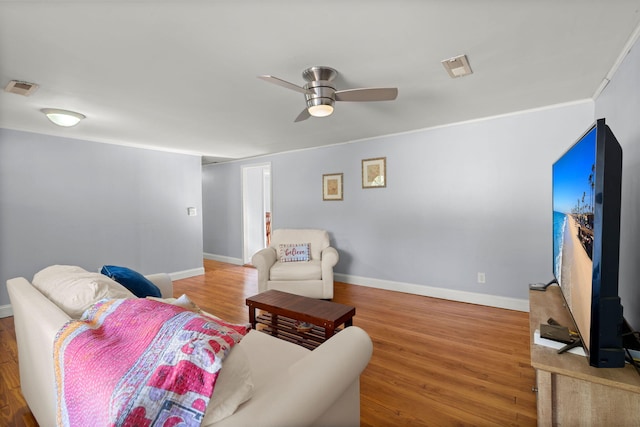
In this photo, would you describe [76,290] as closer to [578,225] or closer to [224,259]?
[578,225]

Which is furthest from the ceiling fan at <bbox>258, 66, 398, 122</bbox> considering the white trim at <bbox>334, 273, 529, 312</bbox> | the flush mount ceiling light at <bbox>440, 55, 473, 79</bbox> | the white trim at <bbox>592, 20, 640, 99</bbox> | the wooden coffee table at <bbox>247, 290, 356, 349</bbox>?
the white trim at <bbox>334, 273, 529, 312</bbox>

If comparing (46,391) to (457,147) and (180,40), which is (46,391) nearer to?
(180,40)

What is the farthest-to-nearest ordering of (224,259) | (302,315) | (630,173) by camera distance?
1. (224,259)
2. (302,315)
3. (630,173)

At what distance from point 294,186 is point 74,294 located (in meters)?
3.97

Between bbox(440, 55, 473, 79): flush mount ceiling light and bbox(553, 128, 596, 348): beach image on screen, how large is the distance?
876 millimetres

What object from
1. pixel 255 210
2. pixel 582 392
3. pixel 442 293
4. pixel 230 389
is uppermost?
pixel 255 210

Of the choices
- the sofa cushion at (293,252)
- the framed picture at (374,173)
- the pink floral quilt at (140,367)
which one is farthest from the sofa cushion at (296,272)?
the pink floral quilt at (140,367)

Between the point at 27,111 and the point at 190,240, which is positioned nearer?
the point at 27,111

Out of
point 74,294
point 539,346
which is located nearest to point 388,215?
point 539,346

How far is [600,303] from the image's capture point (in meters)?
1.03

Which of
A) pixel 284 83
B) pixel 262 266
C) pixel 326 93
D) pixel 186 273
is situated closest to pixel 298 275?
pixel 262 266

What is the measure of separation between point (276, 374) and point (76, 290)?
1.03 metres

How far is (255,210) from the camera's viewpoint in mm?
6094

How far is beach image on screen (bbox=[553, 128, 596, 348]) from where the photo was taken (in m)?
1.12
